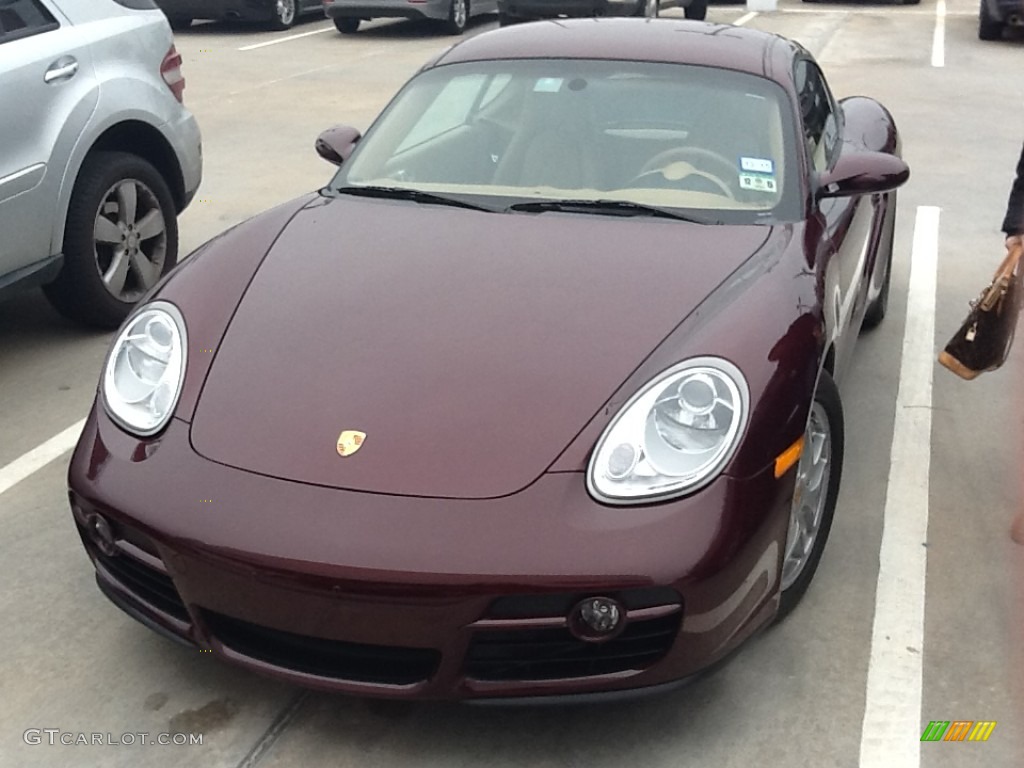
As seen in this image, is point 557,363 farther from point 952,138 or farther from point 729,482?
point 952,138

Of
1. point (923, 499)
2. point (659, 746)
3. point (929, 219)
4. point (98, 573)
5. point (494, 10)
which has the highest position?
point (98, 573)

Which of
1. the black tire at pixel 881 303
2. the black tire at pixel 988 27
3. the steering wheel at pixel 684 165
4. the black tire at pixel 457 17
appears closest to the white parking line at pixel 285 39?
the black tire at pixel 457 17

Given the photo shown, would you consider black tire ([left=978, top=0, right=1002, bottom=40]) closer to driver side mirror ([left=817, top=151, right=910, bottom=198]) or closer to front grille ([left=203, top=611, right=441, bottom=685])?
driver side mirror ([left=817, top=151, right=910, bottom=198])

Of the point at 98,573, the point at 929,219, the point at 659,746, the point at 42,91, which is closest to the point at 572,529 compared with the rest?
the point at 659,746

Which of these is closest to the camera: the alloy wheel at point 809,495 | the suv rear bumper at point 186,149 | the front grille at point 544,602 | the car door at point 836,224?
the front grille at point 544,602

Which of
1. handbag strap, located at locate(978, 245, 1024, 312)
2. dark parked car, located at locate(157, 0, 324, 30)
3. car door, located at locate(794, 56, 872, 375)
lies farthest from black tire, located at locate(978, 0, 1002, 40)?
handbag strap, located at locate(978, 245, 1024, 312)

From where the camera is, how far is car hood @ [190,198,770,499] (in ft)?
8.73

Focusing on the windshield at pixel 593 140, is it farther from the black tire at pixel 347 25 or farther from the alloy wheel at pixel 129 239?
the black tire at pixel 347 25

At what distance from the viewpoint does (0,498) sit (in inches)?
155

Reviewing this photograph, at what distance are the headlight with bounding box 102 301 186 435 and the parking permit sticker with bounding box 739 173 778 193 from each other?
1.64m

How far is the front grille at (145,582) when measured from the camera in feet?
9.02

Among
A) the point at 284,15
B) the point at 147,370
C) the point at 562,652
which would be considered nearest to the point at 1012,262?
the point at 562,652

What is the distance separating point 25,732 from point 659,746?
1.40 metres

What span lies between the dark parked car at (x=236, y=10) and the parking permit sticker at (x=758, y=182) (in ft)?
44.2
